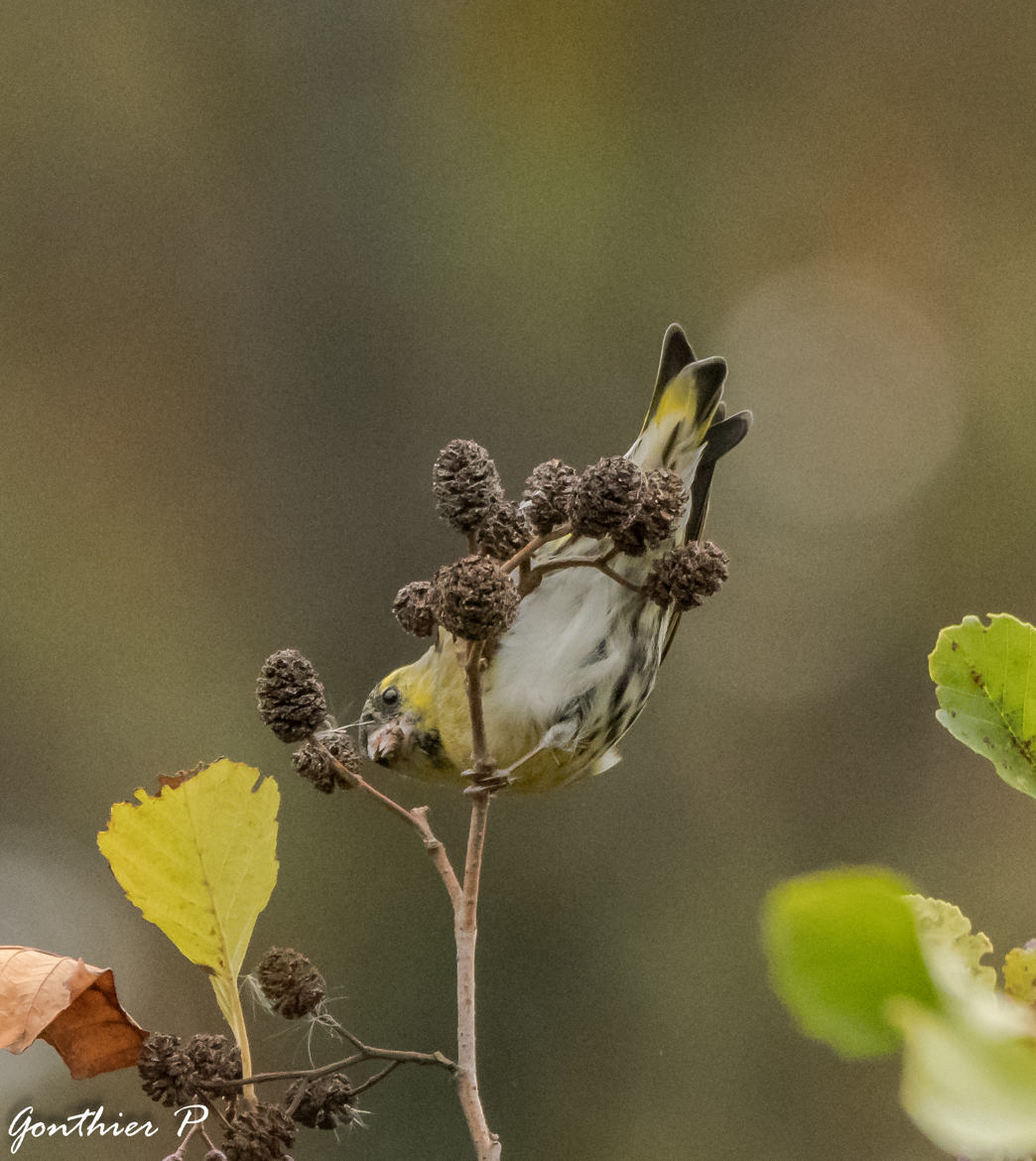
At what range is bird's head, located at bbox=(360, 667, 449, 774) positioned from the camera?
0.67m

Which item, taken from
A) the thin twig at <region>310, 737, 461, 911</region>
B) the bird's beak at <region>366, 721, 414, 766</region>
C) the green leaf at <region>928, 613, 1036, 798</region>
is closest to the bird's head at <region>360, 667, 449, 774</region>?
the bird's beak at <region>366, 721, 414, 766</region>

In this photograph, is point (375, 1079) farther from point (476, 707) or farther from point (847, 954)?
point (847, 954)

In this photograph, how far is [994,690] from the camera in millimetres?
232

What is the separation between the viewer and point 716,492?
272 centimetres

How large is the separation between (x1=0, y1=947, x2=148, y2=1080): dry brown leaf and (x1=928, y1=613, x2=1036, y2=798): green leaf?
0.63 feet

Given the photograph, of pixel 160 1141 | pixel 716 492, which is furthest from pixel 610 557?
pixel 716 492

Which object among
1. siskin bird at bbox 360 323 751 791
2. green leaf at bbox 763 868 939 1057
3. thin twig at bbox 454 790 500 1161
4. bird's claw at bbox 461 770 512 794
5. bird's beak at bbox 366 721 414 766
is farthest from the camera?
bird's beak at bbox 366 721 414 766

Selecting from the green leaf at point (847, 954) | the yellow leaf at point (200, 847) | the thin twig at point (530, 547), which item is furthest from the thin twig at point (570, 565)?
the green leaf at point (847, 954)

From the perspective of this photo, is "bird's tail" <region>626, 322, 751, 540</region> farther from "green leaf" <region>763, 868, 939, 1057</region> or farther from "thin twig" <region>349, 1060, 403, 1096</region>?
"green leaf" <region>763, 868, 939, 1057</region>

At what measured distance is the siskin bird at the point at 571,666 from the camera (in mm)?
557

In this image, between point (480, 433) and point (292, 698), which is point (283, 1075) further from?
point (480, 433)

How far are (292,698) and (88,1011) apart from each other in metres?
0.10

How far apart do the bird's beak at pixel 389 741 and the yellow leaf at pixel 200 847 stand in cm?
35

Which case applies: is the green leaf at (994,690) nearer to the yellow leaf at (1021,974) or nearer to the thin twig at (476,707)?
the yellow leaf at (1021,974)
